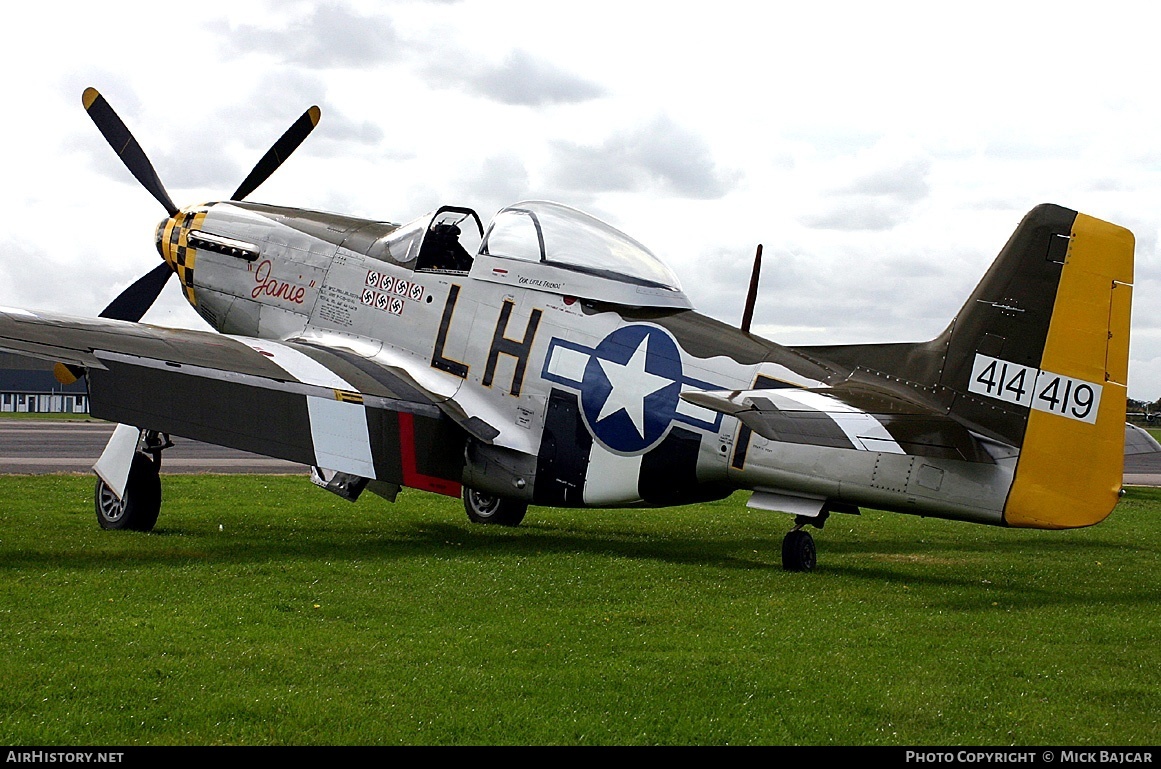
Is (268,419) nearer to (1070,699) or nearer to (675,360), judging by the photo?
(675,360)

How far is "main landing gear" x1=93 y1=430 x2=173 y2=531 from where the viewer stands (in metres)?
11.9

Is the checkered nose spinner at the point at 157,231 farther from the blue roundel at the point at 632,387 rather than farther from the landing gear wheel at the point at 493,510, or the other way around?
the blue roundel at the point at 632,387

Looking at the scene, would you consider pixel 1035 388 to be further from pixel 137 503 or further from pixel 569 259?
pixel 137 503

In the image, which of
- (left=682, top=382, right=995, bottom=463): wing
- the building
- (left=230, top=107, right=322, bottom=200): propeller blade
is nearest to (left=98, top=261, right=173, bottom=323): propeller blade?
(left=230, top=107, right=322, bottom=200): propeller blade

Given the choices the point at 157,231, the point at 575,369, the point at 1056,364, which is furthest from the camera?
the point at 157,231

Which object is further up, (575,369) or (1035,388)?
(1035,388)

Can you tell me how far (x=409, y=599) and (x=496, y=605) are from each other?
2.16 ft

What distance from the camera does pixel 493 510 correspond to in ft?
47.1

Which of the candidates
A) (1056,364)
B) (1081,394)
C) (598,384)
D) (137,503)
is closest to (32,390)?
(137,503)

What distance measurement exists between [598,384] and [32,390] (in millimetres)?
73309

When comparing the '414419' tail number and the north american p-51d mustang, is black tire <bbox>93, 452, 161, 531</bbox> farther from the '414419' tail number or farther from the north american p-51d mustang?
the '414419' tail number

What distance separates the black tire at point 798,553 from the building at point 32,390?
64416mm
